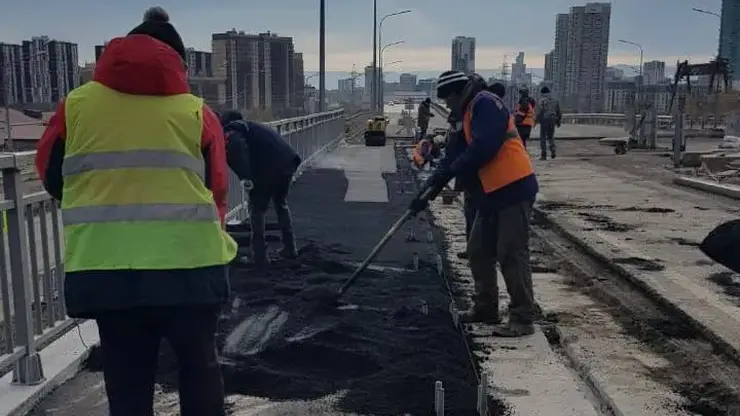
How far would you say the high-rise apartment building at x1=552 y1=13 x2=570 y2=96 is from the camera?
2889 inches

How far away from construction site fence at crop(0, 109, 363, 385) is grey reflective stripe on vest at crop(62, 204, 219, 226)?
1418 mm

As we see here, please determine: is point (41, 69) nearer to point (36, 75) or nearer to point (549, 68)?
point (36, 75)

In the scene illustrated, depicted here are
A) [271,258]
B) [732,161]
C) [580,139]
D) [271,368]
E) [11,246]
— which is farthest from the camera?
[580,139]

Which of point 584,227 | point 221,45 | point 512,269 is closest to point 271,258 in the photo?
point 512,269

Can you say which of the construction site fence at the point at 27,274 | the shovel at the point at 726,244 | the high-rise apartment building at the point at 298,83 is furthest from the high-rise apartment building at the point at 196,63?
the high-rise apartment building at the point at 298,83

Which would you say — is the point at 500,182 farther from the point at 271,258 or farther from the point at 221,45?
the point at 221,45

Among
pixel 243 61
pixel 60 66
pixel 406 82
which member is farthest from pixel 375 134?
pixel 406 82

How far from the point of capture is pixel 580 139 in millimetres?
29766

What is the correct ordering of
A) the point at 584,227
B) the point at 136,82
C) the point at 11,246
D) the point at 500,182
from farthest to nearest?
the point at 584,227 < the point at 500,182 < the point at 11,246 < the point at 136,82

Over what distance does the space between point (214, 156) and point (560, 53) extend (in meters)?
76.6

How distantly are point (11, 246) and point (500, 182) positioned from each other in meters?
2.78

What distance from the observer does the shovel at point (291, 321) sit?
437cm

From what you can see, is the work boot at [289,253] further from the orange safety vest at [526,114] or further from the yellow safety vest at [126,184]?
the orange safety vest at [526,114]

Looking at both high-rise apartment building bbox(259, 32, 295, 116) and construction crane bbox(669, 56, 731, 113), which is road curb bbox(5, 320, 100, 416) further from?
high-rise apartment building bbox(259, 32, 295, 116)
